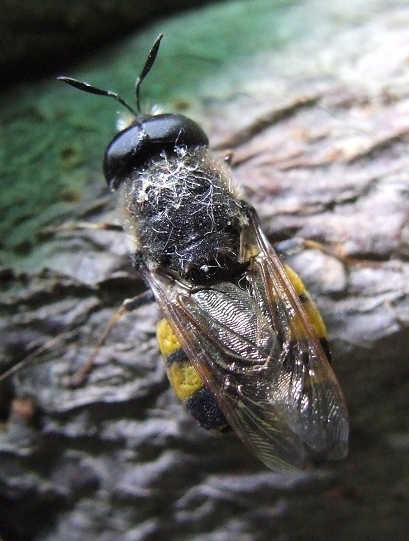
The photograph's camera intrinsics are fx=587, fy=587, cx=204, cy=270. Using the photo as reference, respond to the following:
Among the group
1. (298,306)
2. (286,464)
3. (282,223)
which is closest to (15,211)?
(282,223)

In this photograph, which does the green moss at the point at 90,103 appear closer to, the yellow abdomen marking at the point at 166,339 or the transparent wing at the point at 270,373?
the yellow abdomen marking at the point at 166,339

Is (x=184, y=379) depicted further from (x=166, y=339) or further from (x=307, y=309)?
(x=307, y=309)

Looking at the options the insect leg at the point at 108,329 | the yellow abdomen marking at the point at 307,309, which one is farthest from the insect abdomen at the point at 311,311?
the insect leg at the point at 108,329

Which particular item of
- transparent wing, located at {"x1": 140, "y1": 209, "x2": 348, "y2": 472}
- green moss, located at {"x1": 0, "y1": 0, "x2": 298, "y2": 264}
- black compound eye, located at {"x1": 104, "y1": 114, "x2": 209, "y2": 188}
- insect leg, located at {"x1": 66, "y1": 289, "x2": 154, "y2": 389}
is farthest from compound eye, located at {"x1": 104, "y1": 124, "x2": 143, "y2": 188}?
transparent wing, located at {"x1": 140, "y1": 209, "x2": 348, "y2": 472}

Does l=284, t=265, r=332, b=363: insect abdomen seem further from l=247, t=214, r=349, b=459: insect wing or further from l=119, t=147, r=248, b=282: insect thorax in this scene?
l=119, t=147, r=248, b=282: insect thorax

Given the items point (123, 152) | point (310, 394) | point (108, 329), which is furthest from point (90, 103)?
point (310, 394)

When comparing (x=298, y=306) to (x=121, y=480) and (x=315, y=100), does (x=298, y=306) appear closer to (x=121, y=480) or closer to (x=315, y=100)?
(x=121, y=480)
